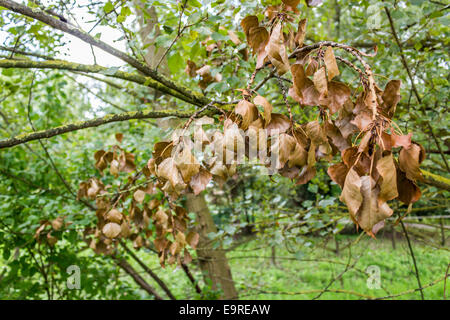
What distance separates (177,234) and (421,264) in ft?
7.61

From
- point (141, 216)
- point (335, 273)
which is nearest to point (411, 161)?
point (141, 216)

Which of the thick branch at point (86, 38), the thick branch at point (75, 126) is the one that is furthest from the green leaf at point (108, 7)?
the thick branch at point (75, 126)

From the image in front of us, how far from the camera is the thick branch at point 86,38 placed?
0.88 m

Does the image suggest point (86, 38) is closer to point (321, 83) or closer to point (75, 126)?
point (75, 126)

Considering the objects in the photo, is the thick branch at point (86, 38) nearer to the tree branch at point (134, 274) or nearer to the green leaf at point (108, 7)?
the green leaf at point (108, 7)

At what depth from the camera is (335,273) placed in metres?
4.61

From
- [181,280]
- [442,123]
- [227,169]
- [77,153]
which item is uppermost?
[77,153]

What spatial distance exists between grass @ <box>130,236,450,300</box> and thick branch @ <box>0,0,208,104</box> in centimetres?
128

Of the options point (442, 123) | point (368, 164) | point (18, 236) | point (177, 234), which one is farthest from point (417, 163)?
point (18, 236)

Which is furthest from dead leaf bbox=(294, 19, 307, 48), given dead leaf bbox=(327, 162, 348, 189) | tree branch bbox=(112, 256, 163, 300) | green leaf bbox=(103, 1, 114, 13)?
tree branch bbox=(112, 256, 163, 300)

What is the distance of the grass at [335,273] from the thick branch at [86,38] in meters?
1.28
